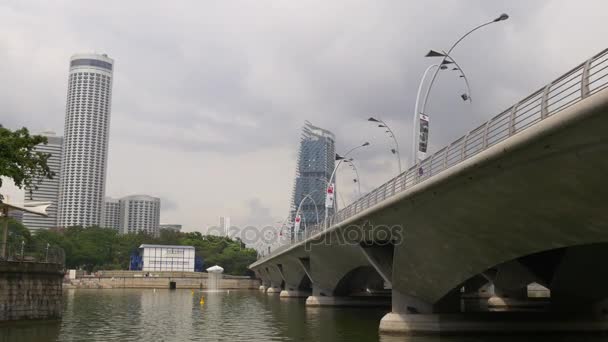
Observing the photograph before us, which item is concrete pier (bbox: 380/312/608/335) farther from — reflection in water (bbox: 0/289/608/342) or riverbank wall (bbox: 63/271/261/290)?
riverbank wall (bbox: 63/271/261/290)

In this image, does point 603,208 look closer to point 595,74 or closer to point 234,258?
point 595,74

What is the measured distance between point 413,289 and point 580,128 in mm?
18974

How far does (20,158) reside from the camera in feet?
111

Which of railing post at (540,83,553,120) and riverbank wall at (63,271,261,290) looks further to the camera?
riverbank wall at (63,271,261,290)

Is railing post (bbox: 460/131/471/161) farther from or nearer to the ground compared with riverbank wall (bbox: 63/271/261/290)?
farther from the ground

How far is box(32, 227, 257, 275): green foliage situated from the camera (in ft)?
501

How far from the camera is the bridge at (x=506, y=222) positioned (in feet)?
57.1

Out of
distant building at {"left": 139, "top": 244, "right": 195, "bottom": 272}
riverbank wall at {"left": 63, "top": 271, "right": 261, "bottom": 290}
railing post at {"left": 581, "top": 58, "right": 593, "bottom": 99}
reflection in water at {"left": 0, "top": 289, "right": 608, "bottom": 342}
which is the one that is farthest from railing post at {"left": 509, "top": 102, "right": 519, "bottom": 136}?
distant building at {"left": 139, "top": 244, "right": 195, "bottom": 272}

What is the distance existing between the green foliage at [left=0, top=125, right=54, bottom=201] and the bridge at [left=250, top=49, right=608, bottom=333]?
18.6 metres

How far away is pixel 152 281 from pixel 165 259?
45.7 feet

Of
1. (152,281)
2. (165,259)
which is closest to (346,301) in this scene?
(152,281)

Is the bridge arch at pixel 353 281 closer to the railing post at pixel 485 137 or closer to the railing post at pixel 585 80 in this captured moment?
the railing post at pixel 485 137

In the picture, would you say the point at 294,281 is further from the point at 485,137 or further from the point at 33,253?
the point at 485,137

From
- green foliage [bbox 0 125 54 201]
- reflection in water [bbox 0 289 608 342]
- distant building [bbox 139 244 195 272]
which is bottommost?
reflection in water [bbox 0 289 608 342]
